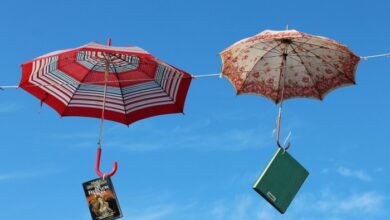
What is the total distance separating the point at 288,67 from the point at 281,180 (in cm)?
213

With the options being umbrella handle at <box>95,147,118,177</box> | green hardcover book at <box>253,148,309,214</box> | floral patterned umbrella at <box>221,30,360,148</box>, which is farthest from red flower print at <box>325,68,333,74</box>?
umbrella handle at <box>95,147,118,177</box>

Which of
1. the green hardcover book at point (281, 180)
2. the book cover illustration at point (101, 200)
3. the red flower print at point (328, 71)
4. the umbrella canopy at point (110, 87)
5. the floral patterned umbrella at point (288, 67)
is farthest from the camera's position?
the umbrella canopy at point (110, 87)

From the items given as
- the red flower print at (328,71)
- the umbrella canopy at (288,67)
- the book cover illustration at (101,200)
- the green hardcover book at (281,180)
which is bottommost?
the book cover illustration at (101,200)

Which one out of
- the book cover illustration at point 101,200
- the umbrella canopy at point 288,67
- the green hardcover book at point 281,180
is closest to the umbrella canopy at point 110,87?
the umbrella canopy at point 288,67

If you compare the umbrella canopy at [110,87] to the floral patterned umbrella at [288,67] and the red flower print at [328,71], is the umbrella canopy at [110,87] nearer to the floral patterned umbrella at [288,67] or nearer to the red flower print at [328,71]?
the floral patterned umbrella at [288,67]

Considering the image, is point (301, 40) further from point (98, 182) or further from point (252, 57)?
point (98, 182)

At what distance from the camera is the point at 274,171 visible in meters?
7.29

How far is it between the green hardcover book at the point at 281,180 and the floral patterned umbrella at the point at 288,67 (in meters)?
0.64

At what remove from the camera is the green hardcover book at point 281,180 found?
7.17 meters

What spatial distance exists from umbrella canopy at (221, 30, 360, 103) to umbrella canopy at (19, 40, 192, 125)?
2.61ft

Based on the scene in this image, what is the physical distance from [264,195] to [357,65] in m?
2.45

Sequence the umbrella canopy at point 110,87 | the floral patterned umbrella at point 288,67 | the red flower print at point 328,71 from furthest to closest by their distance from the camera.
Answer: the umbrella canopy at point 110,87, the red flower print at point 328,71, the floral patterned umbrella at point 288,67

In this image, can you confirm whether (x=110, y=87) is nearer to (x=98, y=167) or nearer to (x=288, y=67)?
(x=98, y=167)

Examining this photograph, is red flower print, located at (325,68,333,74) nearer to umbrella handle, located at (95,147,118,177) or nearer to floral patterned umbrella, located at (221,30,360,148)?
floral patterned umbrella, located at (221,30,360,148)
